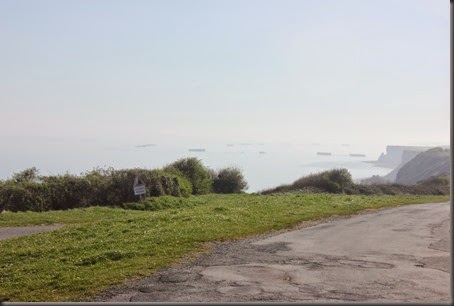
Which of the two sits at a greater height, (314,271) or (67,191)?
(67,191)

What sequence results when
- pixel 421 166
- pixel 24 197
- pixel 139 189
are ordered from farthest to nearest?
pixel 421 166
pixel 139 189
pixel 24 197

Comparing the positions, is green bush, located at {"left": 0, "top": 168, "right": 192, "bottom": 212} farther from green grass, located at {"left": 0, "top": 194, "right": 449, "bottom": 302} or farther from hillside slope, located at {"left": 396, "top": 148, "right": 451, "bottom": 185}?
hillside slope, located at {"left": 396, "top": 148, "right": 451, "bottom": 185}

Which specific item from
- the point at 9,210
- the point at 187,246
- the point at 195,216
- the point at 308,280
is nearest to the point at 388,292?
the point at 308,280

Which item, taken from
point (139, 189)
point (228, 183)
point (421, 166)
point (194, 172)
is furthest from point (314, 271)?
point (421, 166)

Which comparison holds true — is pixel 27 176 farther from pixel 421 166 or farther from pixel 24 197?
pixel 421 166

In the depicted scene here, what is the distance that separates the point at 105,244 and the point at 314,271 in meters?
6.62

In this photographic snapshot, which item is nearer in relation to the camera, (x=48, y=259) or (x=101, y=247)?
(x=48, y=259)

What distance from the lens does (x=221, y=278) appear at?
10633mm

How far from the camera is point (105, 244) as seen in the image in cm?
1503

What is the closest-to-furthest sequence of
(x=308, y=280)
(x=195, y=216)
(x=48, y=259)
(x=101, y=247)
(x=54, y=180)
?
(x=308, y=280), (x=48, y=259), (x=101, y=247), (x=195, y=216), (x=54, y=180)

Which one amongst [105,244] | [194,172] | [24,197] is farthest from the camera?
[194,172]

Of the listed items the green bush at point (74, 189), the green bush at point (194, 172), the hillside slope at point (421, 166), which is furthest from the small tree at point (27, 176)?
the hillside slope at point (421, 166)

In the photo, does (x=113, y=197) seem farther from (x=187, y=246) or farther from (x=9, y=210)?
(x=187, y=246)

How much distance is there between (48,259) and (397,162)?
105039mm
